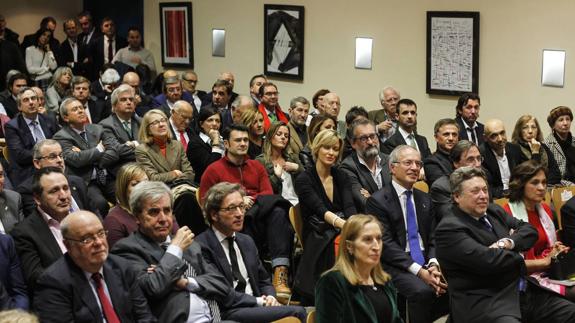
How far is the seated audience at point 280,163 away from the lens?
6.71 meters

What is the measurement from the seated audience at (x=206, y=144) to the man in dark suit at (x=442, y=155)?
1751mm

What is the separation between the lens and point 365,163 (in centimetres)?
655

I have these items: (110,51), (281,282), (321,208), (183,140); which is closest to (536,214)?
(321,208)

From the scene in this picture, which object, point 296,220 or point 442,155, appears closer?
point 296,220

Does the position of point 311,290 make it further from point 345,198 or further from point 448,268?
point 448,268

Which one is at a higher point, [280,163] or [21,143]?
[21,143]

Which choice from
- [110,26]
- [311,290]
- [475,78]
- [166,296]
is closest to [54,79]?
[110,26]

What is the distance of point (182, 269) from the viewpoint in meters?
4.31

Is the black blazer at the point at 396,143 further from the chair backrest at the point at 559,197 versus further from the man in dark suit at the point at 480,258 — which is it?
the man in dark suit at the point at 480,258

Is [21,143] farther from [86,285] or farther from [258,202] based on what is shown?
[86,285]

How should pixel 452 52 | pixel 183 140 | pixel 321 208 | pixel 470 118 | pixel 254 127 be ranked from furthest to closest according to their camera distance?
pixel 452 52 → pixel 470 118 → pixel 183 140 → pixel 254 127 → pixel 321 208

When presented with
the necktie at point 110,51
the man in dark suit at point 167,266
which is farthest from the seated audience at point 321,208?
the necktie at point 110,51

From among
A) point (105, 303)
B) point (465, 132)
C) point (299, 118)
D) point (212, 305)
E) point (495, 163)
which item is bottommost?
point (212, 305)

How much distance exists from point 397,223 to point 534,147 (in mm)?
2523
